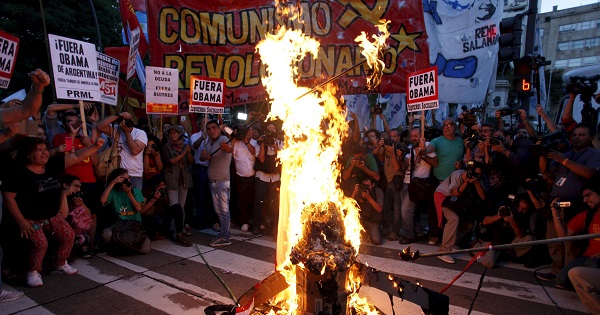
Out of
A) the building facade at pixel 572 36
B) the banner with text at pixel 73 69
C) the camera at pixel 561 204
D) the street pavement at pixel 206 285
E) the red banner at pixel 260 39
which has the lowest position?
the street pavement at pixel 206 285

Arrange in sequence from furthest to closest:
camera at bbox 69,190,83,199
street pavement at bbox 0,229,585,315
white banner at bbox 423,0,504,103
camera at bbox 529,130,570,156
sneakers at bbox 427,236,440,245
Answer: white banner at bbox 423,0,504,103, sneakers at bbox 427,236,440,245, camera at bbox 69,190,83,199, camera at bbox 529,130,570,156, street pavement at bbox 0,229,585,315

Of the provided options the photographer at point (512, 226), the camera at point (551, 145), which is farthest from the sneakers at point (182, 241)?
the camera at point (551, 145)

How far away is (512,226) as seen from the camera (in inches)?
239

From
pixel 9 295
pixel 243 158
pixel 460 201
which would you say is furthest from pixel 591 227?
pixel 9 295

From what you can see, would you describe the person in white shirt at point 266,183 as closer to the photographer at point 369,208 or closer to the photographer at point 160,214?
the photographer at point 160,214

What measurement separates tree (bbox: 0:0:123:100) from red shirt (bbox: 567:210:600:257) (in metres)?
15.8

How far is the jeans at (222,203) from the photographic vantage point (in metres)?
6.98

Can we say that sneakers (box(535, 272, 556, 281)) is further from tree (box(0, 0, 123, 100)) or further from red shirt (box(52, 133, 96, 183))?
tree (box(0, 0, 123, 100))

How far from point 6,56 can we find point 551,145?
29.3ft

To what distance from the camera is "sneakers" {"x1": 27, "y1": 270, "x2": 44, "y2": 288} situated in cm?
503

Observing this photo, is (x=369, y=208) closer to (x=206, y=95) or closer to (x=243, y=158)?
(x=243, y=158)

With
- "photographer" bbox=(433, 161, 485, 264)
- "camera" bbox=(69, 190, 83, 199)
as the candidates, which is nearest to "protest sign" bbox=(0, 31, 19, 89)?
"camera" bbox=(69, 190, 83, 199)

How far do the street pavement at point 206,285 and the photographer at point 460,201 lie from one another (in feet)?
1.43

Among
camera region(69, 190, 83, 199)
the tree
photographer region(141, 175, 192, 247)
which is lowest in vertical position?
photographer region(141, 175, 192, 247)
